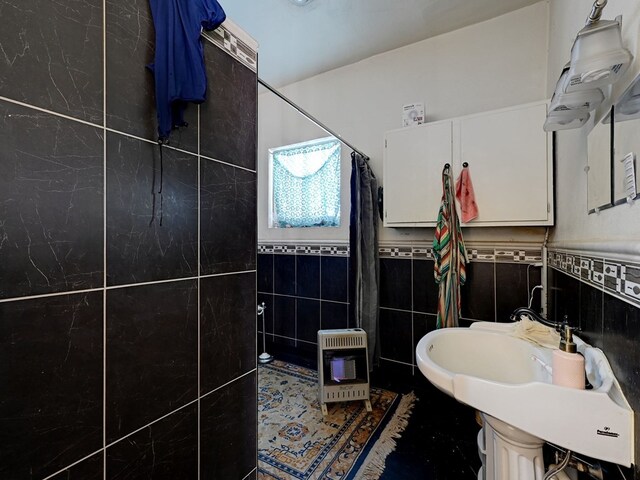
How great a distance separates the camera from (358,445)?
1603 millimetres

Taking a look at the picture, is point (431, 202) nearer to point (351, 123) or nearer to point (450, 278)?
point (450, 278)

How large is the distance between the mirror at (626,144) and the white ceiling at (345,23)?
5.47 feet

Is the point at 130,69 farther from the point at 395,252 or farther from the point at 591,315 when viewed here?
the point at 395,252

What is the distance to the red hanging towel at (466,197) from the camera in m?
1.76

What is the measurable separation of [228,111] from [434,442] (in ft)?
6.38

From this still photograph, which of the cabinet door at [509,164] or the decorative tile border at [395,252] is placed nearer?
the cabinet door at [509,164]

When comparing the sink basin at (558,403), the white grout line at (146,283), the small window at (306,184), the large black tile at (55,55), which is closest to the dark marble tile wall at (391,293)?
the small window at (306,184)

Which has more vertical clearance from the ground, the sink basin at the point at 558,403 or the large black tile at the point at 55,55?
the large black tile at the point at 55,55

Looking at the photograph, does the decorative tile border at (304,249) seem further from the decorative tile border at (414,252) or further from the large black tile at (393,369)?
the large black tile at (393,369)

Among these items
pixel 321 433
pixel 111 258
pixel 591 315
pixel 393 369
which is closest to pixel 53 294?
pixel 111 258

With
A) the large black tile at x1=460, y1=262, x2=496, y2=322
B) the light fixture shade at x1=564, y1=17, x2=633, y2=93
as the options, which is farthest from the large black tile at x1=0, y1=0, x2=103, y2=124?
the large black tile at x1=460, y1=262, x2=496, y2=322

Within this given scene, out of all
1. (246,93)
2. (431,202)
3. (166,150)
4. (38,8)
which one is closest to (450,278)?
(431,202)

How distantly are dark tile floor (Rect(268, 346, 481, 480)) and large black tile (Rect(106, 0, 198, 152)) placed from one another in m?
1.78

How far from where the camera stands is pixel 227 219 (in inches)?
41.5
